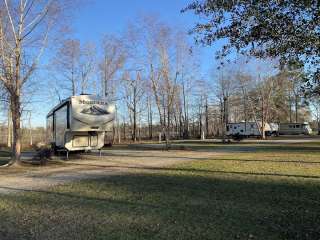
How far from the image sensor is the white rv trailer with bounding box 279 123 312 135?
68.4m

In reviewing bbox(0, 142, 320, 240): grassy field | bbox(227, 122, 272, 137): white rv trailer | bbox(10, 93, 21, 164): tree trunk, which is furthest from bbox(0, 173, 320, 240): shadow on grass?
bbox(227, 122, 272, 137): white rv trailer

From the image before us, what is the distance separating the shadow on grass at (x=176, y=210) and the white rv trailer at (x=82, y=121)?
27.1ft

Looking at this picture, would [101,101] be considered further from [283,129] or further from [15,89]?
[283,129]

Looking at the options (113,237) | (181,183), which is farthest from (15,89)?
(113,237)

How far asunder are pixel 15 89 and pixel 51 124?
677 centimetres

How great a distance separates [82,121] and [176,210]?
12353mm

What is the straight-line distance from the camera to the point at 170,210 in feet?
22.1

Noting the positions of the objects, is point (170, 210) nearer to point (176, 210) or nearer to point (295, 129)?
point (176, 210)

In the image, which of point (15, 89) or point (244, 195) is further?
point (15, 89)

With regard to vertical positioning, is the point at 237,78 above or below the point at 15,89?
above

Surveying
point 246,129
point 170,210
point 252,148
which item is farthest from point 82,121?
point 246,129

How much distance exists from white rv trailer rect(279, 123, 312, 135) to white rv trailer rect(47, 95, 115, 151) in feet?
183

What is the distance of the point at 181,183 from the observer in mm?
10125

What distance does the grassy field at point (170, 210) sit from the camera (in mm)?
5375
